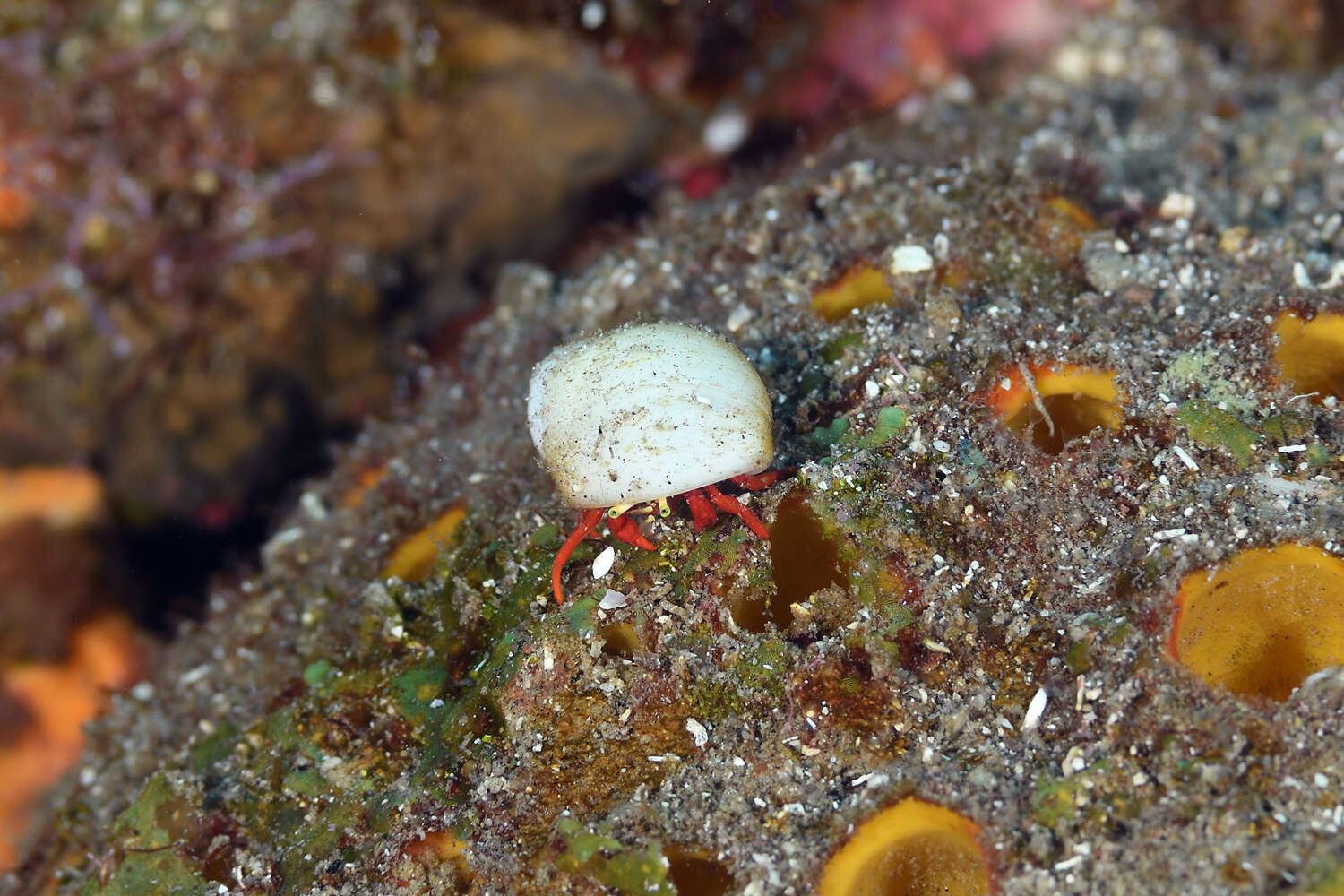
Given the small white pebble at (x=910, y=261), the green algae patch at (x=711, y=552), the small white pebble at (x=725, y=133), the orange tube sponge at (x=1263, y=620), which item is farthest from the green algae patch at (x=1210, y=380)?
the small white pebble at (x=725, y=133)

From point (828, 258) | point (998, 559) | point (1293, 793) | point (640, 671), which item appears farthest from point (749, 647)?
point (828, 258)

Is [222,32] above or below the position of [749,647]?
above

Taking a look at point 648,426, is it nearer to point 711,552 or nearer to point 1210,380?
point 711,552

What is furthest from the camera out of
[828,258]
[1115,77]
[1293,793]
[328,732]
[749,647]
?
[1115,77]

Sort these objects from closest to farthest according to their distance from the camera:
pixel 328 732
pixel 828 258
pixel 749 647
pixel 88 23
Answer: pixel 749 647 → pixel 328 732 → pixel 828 258 → pixel 88 23

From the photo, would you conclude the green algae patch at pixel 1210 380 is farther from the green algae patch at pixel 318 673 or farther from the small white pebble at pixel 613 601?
the green algae patch at pixel 318 673

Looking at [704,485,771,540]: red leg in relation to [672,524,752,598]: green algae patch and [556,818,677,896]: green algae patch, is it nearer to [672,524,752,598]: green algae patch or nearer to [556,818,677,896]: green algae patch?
[672,524,752,598]: green algae patch

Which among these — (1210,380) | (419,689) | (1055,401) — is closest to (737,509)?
(1055,401)

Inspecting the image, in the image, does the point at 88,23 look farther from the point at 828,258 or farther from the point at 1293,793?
the point at 1293,793
